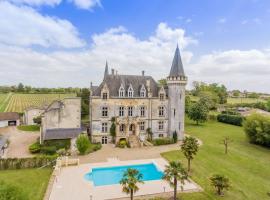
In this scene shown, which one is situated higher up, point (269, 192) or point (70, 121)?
point (70, 121)

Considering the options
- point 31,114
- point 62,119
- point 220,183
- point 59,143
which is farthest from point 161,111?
point 31,114

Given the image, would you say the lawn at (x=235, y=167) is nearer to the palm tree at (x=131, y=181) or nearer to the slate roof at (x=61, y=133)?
the palm tree at (x=131, y=181)

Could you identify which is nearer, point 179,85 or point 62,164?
point 62,164

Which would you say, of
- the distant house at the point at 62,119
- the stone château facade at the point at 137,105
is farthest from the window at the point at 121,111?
the distant house at the point at 62,119

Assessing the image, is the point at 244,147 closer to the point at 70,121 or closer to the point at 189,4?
the point at 189,4

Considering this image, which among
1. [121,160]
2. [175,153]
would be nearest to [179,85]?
[175,153]

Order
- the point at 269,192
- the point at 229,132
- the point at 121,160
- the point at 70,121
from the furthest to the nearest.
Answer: the point at 229,132
the point at 70,121
the point at 121,160
the point at 269,192

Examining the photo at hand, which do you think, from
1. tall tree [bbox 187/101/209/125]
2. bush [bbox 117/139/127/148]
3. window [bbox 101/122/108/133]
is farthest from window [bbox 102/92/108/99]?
tall tree [bbox 187/101/209/125]
